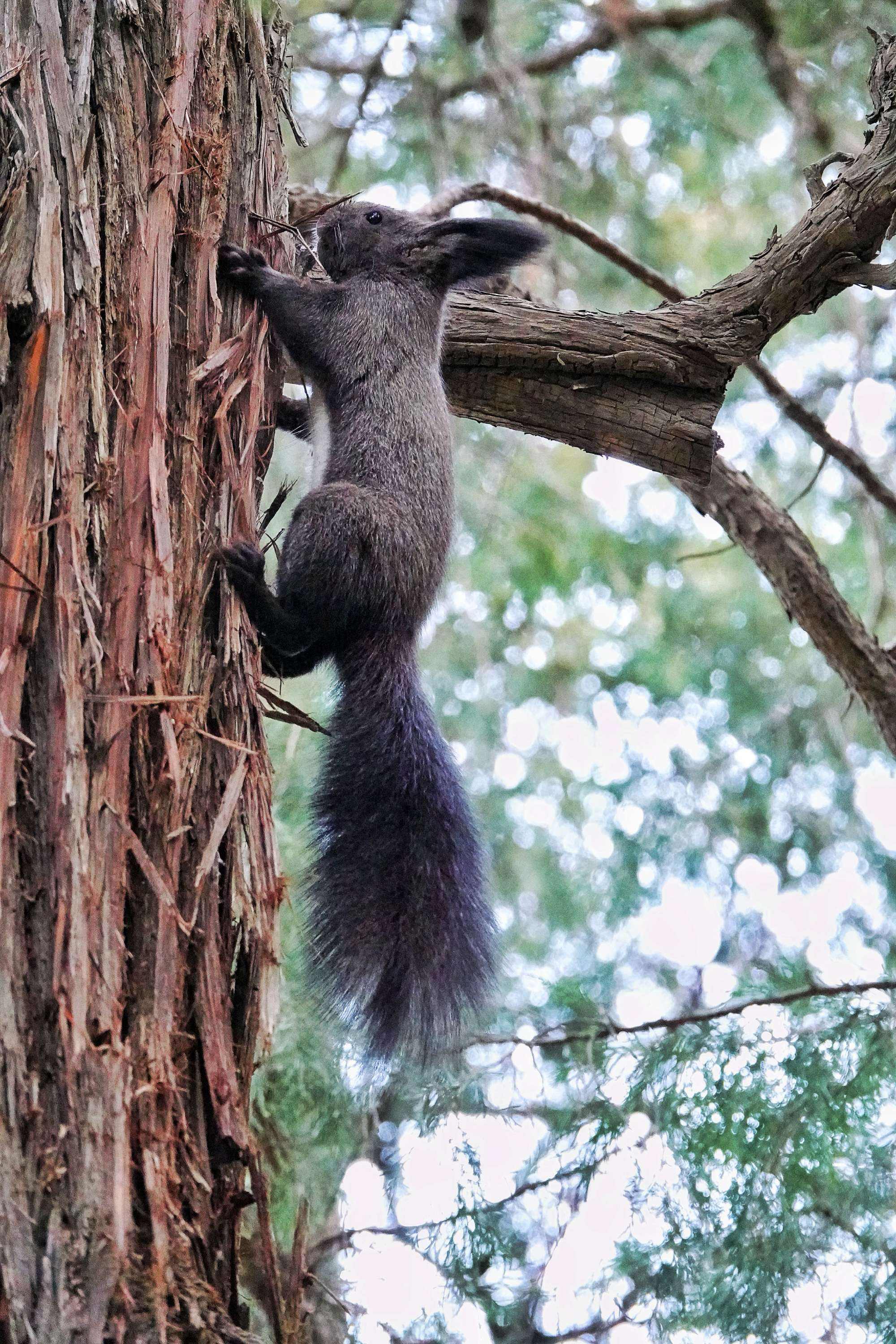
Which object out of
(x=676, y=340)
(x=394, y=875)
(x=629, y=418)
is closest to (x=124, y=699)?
(x=394, y=875)

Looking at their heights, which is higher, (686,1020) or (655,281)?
(655,281)

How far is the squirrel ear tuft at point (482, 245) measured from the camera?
3.20 metres

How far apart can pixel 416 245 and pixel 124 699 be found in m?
2.02

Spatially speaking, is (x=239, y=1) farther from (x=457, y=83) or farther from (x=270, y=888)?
(x=457, y=83)

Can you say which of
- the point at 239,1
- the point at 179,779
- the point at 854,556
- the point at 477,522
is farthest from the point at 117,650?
the point at 854,556

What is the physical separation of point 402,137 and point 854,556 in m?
2.54

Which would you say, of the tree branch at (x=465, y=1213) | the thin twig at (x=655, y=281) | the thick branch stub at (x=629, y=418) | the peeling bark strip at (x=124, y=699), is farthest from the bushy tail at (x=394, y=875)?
the thin twig at (x=655, y=281)

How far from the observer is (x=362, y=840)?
2.36 m

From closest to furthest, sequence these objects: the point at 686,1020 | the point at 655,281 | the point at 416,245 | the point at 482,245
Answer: the point at 686,1020 < the point at 482,245 < the point at 416,245 < the point at 655,281

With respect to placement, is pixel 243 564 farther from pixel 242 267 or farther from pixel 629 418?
pixel 629 418

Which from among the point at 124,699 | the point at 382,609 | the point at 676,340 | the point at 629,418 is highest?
the point at 676,340

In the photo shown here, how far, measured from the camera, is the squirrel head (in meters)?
3.22

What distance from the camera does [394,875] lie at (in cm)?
232

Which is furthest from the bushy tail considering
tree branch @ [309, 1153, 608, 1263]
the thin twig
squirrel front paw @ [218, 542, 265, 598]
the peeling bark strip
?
the thin twig
